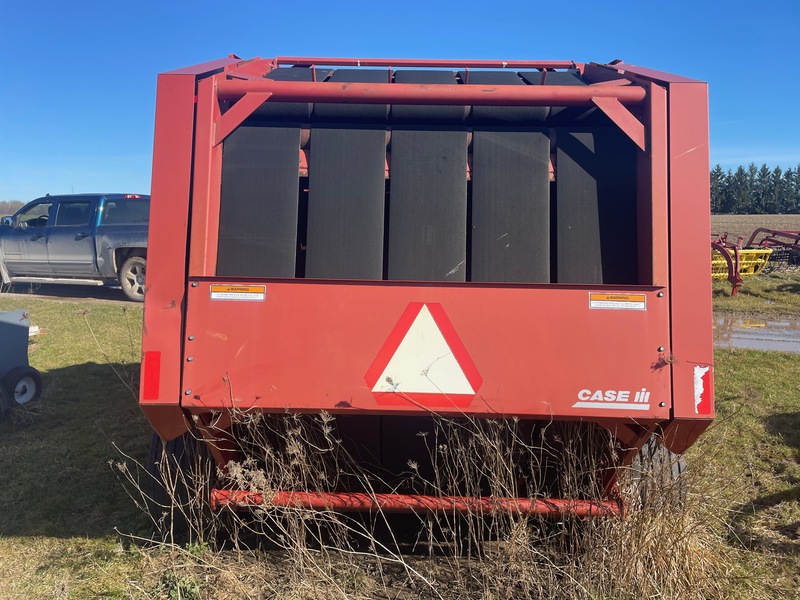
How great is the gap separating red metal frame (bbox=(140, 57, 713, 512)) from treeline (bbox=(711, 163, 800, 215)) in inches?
4357

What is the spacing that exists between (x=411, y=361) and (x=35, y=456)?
404 cm

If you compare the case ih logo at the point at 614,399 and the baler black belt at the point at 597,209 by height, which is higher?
the baler black belt at the point at 597,209

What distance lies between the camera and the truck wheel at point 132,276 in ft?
38.7

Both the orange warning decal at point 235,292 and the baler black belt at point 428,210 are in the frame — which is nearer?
the orange warning decal at point 235,292

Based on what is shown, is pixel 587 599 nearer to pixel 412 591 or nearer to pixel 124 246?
pixel 412 591

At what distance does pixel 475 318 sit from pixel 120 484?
10.9 feet

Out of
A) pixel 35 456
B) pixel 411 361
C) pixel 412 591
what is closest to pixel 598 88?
pixel 411 361

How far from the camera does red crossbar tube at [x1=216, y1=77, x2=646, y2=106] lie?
2.75 metres

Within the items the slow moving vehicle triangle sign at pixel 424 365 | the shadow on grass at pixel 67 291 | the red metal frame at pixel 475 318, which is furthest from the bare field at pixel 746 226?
the slow moving vehicle triangle sign at pixel 424 365

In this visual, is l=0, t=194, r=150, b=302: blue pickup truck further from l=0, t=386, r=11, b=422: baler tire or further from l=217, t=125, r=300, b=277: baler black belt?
l=217, t=125, r=300, b=277: baler black belt

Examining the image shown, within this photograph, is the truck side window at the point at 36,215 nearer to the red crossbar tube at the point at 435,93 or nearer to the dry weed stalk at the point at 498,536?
the dry weed stalk at the point at 498,536

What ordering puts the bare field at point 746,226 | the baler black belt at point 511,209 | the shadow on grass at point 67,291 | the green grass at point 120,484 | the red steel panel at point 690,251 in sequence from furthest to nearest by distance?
1. the bare field at point 746,226
2. the shadow on grass at point 67,291
3. the green grass at point 120,484
4. the baler black belt at point 511,209
5. the red steel panel at point 690,251

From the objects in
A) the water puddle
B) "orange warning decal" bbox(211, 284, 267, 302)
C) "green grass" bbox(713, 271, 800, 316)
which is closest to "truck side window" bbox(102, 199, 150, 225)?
"orange warning decal" bbox(211, 284, 267, 302)

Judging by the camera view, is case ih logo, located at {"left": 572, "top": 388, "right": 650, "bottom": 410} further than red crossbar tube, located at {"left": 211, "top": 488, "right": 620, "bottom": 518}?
No
